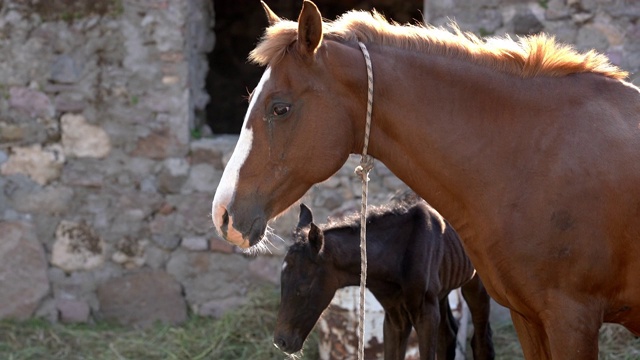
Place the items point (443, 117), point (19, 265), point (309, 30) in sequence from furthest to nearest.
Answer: point (19, 265)
point (443, 117)
point (309, 30)

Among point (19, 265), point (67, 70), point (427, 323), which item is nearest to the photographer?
point (427, 323)

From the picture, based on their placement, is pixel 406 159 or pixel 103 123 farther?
pixel 103 123

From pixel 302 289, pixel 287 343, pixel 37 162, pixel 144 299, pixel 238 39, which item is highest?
pixel 238 39

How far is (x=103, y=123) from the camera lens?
652 cm

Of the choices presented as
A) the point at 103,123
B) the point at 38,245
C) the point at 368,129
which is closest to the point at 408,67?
the point at 368,129

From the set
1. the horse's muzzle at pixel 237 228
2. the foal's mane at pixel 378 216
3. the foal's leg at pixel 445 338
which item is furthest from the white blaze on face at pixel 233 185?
the foal's leg at pixel 445 338

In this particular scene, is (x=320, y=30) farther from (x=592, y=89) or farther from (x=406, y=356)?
(x=406, y=356)

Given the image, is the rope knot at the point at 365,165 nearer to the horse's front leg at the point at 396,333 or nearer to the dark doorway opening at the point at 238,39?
the horse's front leg at the point at 396,333

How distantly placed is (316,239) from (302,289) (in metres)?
0.27

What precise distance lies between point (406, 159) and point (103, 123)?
3807 millimetres

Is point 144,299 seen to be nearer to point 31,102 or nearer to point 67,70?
point 31,102

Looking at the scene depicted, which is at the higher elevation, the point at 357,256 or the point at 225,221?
the point at 225,221

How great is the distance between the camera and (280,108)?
3.11 meters

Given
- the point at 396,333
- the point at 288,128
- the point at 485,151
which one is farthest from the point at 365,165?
the point at 396,333
